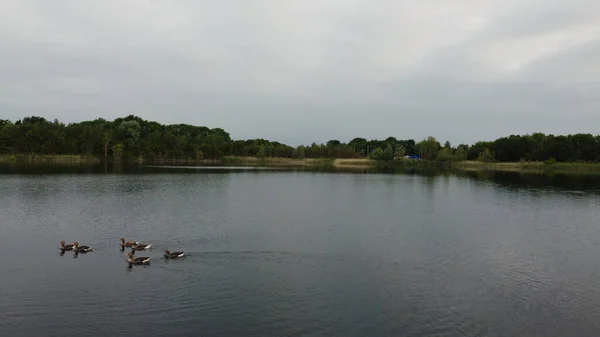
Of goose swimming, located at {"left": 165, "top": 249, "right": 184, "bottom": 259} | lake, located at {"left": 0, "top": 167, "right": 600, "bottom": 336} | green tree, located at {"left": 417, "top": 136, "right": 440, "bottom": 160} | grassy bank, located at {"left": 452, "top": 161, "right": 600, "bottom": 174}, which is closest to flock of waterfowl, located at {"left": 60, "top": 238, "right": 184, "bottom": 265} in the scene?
goose swimming, located at {"left": 165, "top": 249, "right": 184, "bottom": 259}

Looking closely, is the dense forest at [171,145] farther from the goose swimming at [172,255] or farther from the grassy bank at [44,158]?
the goose swimming at [172,255]

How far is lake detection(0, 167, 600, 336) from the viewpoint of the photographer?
1539cm

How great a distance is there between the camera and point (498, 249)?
89.1ft

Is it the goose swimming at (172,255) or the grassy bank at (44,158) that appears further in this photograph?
the grassy bank at (44,158)

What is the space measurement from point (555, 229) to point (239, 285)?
1068 inches

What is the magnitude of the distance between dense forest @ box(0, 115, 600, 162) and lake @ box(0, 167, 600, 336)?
102404 mm

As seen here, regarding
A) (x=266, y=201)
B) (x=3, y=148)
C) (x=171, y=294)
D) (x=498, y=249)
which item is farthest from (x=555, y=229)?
(x=3, y=148)

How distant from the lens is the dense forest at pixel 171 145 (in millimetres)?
130625

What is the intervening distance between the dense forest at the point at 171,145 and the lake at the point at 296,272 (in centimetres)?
10240

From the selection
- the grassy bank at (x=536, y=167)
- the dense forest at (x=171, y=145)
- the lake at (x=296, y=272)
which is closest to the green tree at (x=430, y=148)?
the dense forest at (x=171, y=145)

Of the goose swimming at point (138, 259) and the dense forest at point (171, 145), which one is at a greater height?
the dense forest at point (171, 145)

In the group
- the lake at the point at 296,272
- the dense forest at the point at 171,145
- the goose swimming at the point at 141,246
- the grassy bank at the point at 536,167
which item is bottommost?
the lake at the point at 296,272

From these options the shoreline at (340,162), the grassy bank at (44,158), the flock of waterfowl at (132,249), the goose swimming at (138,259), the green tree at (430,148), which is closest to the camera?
the goose swimming at (138,259)

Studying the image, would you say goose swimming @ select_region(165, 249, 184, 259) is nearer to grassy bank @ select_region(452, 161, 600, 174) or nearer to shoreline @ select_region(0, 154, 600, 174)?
shoreline @ select_region(0, 154, 600, 174)
